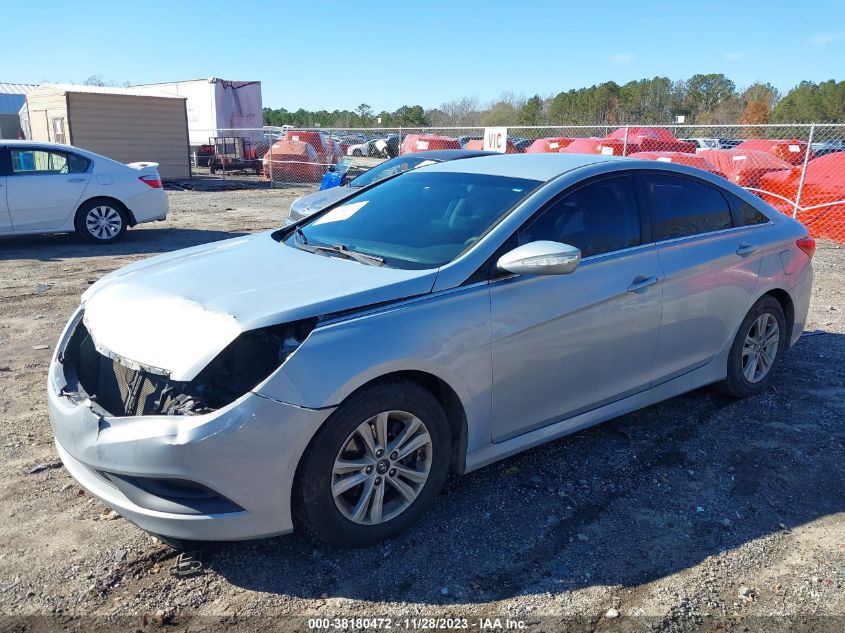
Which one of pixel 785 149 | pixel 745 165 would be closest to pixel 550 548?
pixel 745 165

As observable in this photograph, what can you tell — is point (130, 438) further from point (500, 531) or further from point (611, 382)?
point (611, 382)

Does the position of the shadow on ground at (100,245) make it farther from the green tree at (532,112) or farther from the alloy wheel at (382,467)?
the green tree at (532,112)

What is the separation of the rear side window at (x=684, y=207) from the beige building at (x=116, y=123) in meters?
21.9

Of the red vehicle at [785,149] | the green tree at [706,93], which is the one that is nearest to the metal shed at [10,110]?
the red vehicle at [785,149]

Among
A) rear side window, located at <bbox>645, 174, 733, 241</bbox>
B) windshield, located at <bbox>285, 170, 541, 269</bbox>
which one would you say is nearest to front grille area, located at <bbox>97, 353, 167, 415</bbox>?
windshield, located at <bbox>285, 170, 541, 269</bbox>

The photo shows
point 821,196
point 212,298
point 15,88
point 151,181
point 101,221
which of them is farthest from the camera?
point 15,88

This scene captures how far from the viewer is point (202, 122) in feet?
105

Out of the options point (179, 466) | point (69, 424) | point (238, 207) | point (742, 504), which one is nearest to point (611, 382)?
point (742, 504)

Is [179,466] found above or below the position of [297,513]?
above

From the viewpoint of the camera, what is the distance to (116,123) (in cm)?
2289

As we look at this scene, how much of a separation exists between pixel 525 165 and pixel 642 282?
0.97 meters

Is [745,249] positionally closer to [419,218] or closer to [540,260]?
[540,260]

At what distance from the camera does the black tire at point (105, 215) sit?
10770 mm

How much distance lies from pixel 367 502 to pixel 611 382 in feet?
5.22
